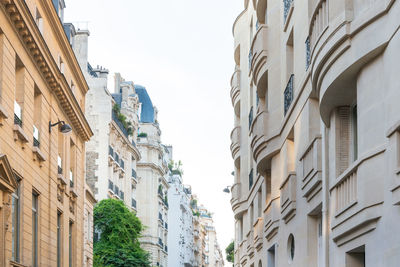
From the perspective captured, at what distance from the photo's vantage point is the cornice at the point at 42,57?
882 inches

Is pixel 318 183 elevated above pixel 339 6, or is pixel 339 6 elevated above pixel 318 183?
pixel 339 6

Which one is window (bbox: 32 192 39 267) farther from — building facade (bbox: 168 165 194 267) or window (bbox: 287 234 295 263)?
building facade (bbox: 168 165 194 267)

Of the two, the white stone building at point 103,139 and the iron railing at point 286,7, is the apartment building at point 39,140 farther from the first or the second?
the white stone building at point 103,139

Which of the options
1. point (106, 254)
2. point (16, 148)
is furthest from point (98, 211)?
point (16, 148)

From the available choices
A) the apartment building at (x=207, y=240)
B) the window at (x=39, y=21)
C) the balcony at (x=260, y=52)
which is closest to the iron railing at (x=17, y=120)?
the window at (x=39, y=21)

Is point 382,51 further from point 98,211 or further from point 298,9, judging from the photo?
point 98,211

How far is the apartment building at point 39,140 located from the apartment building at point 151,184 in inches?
1757

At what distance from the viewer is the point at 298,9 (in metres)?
20.1

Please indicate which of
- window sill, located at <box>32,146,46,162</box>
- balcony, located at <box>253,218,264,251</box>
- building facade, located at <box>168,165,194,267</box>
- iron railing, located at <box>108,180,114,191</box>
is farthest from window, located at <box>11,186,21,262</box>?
building facade, located at <box>168,165,194,267</box>

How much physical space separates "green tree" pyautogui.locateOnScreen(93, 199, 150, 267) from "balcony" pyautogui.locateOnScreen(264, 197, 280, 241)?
113 feet

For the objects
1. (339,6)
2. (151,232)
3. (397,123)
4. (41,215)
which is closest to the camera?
(397,123)

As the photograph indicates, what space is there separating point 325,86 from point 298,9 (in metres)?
6.15

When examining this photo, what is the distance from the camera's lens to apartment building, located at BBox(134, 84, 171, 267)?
3246 inches

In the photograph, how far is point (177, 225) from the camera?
10919cm
